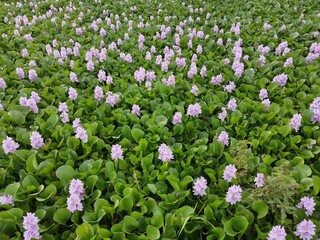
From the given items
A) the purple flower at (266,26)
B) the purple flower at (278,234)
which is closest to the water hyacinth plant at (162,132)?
the purple flower at (278,234)

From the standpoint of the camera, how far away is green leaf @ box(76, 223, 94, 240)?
6.88 feet

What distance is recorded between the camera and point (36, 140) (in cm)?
276

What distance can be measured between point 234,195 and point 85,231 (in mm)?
1067

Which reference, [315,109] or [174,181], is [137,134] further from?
[315,109]

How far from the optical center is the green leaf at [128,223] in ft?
7.13

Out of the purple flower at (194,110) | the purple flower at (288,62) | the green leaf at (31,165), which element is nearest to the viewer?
the green leaf at (31,165)

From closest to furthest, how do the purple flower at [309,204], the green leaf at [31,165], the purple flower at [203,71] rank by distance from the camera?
the purple flower at [309,204] → the green leaf at [31,165] → the purple flower at [203,71]

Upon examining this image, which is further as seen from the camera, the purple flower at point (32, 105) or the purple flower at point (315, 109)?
the purple flower at point (32, 105)

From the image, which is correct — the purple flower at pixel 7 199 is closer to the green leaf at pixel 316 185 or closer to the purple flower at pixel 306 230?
the purple flower at pixel 306 230

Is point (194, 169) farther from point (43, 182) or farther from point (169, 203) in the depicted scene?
point (43, 182)

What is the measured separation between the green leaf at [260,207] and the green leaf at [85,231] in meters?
1.15

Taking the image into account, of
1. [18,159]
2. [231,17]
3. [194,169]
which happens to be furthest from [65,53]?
[231,17]

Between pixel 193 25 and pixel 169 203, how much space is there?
163 inches

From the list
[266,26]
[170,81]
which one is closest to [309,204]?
[170,81]
